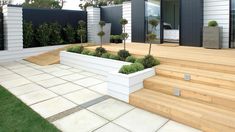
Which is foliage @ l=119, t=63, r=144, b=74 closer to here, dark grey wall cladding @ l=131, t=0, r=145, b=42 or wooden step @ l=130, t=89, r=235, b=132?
wooden step @ l=130, t=89, r=235, b=132

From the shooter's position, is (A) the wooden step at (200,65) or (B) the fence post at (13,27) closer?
(A) the wooden step at (200,65)

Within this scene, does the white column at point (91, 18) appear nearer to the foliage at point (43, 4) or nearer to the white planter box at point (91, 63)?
the white planter box at point (91, 63)

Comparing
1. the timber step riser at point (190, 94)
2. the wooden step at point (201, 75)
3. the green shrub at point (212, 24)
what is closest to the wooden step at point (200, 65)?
the wooden step at point (201, 75)

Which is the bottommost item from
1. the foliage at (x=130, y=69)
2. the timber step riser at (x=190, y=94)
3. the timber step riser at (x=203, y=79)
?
the timber step riser at (x=190, y=94)

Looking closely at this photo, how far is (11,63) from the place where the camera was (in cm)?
848

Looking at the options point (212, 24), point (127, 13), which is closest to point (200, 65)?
point (212, 24)

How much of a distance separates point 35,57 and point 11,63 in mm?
990

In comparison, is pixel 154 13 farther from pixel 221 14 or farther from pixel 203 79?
pixel 203 79

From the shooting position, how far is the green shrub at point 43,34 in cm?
963

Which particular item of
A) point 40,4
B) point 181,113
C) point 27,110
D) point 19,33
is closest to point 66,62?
point 19,33

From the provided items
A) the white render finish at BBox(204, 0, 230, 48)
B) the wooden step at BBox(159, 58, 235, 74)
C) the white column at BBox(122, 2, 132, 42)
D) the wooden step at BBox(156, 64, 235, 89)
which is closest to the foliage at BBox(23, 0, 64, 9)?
the white column at BBox(122, 2, 132, 42)

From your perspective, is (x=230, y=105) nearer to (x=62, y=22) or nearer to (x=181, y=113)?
(x=181, y=113)

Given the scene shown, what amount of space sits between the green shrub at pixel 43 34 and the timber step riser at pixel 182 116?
688 cm

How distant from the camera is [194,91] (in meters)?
3.76
